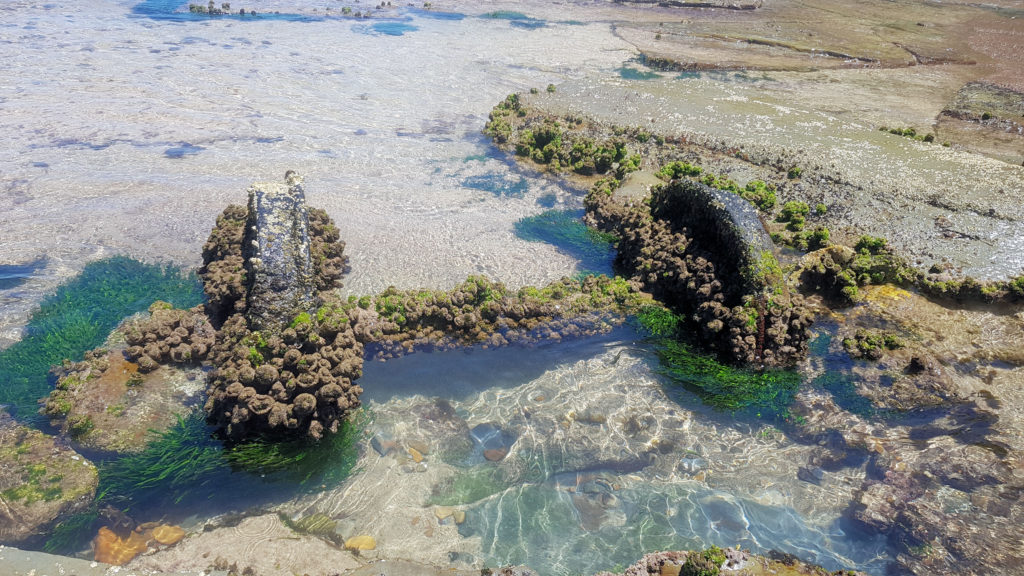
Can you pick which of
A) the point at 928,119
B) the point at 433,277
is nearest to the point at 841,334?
the point at 433,277

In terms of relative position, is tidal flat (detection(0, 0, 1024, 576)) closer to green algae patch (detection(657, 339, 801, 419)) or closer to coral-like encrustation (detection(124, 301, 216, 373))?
green algae patch (detection(657, 339, 801, 419))

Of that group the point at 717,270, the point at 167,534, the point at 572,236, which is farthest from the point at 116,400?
the point at 717,270

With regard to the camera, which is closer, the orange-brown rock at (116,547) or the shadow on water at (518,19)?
the orange-brown rock at (116,547)

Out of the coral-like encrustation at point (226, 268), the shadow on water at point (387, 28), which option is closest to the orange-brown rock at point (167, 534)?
the coral-like encrustation at point (226, 268)

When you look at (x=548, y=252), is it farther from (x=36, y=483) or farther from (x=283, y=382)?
(x=36, y=483)

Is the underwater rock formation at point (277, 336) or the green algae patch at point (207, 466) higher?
the underwater rock formation at point (277, 336)

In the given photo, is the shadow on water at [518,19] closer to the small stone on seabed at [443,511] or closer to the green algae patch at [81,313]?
the green algae patch at [81,313]

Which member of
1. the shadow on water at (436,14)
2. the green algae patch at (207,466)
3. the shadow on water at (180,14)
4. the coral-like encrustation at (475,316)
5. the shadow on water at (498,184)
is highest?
the shadow on water at (436,14)
